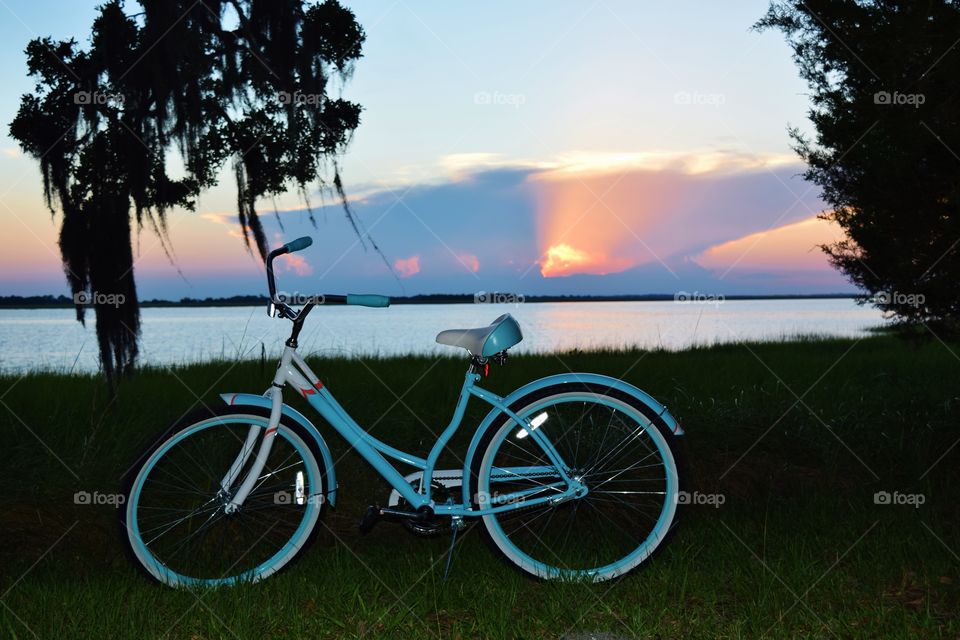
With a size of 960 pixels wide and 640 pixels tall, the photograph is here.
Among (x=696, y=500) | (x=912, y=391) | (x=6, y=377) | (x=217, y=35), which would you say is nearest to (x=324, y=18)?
(x=217, y=35)

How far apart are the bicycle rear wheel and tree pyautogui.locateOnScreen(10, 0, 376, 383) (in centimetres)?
283

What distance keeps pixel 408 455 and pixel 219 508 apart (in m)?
0.91

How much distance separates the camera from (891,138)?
20.7ft

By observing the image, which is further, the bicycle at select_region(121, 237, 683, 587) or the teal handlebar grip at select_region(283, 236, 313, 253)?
the bicycle at select_region(121, 237, 683, 587)

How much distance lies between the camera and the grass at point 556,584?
337 centimetres

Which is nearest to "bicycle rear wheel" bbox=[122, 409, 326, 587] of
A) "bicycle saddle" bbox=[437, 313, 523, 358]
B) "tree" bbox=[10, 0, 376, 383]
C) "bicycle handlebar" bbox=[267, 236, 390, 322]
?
"bicycle handlebar" bbox=[267, 236, 390, 322]

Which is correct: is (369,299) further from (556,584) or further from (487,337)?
(556,584)

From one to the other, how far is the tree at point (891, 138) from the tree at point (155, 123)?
4.34m

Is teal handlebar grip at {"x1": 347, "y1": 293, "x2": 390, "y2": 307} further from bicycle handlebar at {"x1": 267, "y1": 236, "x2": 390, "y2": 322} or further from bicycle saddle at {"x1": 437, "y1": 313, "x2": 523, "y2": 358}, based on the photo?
bicycle saddle at {"x1": 437, "y1": 313, "x2": 523, "y2": 358}

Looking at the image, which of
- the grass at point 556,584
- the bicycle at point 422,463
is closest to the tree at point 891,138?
the grass at point 556,584

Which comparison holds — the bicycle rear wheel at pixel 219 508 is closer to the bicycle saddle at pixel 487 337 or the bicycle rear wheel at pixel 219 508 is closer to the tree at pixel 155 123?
the bicycle saddle at pixel 487 337

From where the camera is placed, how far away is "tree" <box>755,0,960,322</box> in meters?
6.12

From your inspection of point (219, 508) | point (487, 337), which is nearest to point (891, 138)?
point (487, 337)

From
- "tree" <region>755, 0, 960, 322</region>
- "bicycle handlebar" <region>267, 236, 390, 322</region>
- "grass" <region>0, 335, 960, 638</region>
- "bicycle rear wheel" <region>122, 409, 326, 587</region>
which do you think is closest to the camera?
"grass" <region>0, 335, 960, 638</region>
